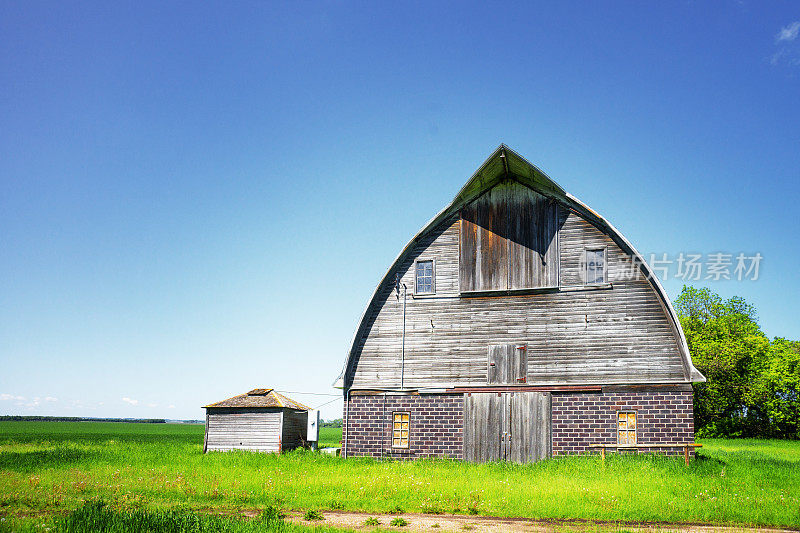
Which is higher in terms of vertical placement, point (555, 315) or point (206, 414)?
point (555, 315)

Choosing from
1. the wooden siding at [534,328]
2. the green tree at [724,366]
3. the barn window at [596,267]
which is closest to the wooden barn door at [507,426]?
the wooden siding at [534,328]

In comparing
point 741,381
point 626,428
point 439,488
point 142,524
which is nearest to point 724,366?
point 741,381

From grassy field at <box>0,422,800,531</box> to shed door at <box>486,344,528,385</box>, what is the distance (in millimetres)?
3038

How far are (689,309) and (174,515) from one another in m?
57.2

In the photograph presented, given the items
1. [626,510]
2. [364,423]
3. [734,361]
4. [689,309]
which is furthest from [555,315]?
[689,309]

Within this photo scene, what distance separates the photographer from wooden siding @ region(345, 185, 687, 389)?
2145 cm

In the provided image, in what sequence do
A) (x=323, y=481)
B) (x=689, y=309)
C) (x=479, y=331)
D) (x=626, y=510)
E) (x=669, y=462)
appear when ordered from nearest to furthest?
(x=626, y=510) → (x=323, y=481) → (x=669, y=462) → (x=479, y=331) → (x=689, y=309)

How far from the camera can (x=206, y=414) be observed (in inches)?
1109

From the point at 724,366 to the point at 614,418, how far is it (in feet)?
119

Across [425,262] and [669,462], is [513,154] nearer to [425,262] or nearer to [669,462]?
[425,262]

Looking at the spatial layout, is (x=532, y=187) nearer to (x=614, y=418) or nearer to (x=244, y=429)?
(x=614, y=418)

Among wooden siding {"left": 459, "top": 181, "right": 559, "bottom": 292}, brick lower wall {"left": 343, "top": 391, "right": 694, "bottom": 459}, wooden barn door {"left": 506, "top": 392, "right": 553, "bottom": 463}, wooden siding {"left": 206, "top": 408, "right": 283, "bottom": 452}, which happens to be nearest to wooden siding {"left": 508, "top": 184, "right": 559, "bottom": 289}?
wooden siding {"left": 459, "top": 181, "right": 559, "bottom": 292}

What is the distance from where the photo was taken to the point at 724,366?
5175 cm

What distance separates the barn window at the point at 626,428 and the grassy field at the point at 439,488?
1197 mm
